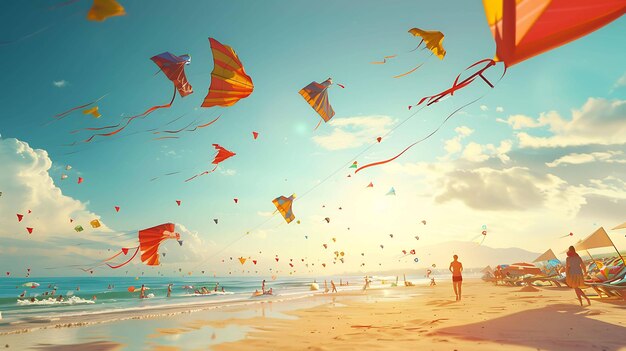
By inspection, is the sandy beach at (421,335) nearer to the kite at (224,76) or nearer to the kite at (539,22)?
the kite at (539,22)

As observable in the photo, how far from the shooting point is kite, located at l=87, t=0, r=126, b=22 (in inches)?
202

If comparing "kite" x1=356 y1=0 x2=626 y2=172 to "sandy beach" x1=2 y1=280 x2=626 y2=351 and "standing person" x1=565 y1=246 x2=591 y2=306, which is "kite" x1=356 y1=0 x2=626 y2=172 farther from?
"standing person" x1=565 y1=246 x2=591 y2=306

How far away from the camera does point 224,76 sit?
33.6 feet

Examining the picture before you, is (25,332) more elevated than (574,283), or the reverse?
(574,283)

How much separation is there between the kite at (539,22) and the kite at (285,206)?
1301cm

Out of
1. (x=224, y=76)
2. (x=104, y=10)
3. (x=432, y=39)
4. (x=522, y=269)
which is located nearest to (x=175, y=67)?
(x=224, y=76)

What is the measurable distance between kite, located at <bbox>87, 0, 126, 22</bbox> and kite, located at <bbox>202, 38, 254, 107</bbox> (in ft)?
15.9

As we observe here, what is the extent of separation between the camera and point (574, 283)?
11.6m

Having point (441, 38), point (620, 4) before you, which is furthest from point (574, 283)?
point (620, 4)

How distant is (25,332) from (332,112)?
1623cm

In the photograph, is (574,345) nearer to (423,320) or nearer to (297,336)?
(423,320)

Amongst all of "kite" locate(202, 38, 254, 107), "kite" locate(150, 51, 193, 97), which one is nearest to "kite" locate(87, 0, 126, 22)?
"kite" locate(202, 38, 254, 107)

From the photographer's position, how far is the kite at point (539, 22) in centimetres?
311

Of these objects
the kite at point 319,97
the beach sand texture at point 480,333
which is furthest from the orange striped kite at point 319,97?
the beach sand texture at point 480,333
